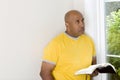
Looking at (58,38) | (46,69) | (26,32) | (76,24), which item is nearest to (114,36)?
(76,24)

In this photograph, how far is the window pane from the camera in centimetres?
239

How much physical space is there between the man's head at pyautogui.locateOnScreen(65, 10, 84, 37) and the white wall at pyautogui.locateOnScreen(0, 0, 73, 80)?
20 centimetres

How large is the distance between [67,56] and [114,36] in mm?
463

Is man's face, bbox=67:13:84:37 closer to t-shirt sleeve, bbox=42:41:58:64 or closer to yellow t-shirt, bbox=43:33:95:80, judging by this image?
yellow t-shirt, bbox=43:33:95:80

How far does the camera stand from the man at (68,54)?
232cm

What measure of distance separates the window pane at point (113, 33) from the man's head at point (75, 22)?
26 centimetres

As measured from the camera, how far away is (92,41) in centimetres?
250

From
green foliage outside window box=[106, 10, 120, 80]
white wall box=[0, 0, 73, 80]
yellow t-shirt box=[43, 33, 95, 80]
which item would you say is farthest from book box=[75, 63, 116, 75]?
white wall box=[0, 0, 73, 80]

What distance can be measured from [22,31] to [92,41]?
0.65 m

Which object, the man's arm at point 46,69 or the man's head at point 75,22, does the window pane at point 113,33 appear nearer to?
the man's head at point 75,22

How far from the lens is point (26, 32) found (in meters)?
2.35

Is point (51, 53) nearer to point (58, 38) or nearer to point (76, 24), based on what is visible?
point (58, 38)

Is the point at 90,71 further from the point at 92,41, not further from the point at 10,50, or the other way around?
the point at 10,50

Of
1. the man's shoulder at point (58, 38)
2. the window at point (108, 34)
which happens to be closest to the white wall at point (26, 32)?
the man's shoulder at point (58, 38)
